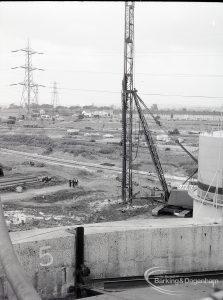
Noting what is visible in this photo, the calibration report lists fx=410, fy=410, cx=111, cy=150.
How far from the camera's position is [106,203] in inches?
1214

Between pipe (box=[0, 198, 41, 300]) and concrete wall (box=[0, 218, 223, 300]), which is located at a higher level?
pipe (box=[0, 198, 41, 300])

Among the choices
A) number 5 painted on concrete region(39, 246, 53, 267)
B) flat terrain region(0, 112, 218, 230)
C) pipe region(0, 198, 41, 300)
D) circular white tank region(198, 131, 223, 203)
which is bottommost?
flat terrain region(0, 112, 218, 230)

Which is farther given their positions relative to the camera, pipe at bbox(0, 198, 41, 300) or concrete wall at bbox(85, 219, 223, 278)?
concrete wall at bbox(85, 219, 223, 278)

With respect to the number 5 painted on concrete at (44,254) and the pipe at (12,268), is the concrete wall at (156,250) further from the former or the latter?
the pipe at (12,268)

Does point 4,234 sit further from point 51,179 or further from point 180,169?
point 180,169

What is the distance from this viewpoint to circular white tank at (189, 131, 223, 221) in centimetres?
1539

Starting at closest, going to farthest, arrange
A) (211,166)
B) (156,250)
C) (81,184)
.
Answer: (156,250) → (211,166) → (81,184)

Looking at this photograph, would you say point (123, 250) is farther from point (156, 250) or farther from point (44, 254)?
point (44, 254)

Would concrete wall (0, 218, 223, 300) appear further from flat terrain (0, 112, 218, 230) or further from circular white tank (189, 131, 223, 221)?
flat terrain (0, 112, 218, 230)

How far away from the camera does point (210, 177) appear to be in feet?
51.9

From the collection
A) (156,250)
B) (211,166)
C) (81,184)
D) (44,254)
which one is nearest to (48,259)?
(44,254)

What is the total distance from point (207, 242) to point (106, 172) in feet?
96.3

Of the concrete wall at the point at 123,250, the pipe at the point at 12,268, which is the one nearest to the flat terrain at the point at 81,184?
the concrete wall at the point at 123,250

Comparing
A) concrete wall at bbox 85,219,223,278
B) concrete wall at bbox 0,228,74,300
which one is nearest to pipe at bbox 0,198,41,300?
concrete wall at bbox 0,228,74,300
